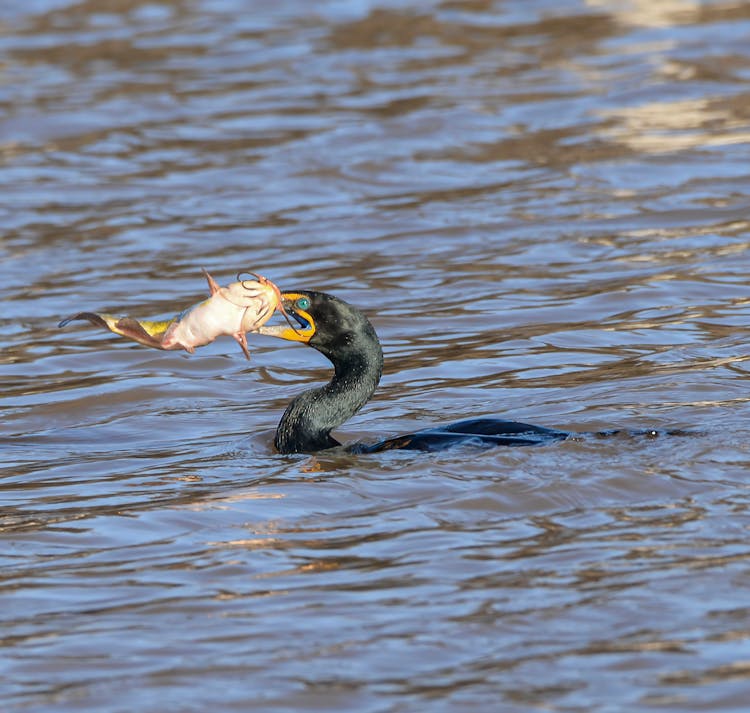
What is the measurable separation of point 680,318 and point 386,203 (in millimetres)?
4110

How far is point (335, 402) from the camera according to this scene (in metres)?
7.93

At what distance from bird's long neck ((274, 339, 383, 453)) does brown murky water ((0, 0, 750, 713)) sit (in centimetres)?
17

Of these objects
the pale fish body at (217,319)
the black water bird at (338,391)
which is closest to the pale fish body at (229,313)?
the pale fish body at (217,319)

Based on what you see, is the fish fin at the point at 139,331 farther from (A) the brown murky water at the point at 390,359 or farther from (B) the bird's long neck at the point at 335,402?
(B) the bird's long neck at the point at 335,402

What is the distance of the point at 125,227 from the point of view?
13.4 meters

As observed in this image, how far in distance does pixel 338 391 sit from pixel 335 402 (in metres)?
0.05

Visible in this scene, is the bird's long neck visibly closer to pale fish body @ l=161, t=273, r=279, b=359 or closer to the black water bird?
the black water bird

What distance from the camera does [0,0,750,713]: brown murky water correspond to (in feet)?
17.0

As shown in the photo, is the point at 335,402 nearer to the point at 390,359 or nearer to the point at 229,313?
the point at 229,313

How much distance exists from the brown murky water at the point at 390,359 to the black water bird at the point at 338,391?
162mm

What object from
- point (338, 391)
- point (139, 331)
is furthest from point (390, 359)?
point (139, 331)

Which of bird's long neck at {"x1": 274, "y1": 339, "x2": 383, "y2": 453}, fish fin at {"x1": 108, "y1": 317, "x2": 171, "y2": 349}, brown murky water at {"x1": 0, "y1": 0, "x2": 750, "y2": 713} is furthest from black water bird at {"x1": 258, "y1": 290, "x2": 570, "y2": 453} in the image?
fish fin at {"x1": 108, "y1": 317, "x2": 171, "y2": 349}

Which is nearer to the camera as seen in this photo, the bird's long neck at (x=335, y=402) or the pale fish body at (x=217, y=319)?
the pale fish body at (x=217, y=319)

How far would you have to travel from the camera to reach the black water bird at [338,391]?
7.46 m
